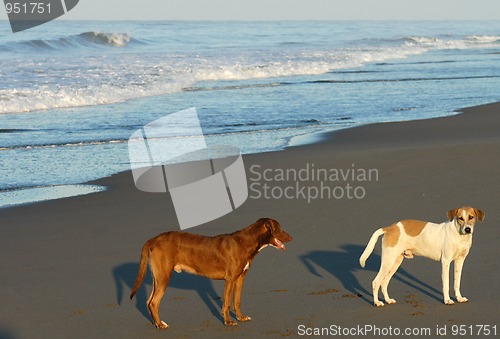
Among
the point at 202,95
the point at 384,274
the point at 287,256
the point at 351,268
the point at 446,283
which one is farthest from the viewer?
the point at 202,95

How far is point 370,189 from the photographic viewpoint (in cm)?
1095

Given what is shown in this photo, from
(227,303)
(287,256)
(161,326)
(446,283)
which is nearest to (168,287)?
(161,326)

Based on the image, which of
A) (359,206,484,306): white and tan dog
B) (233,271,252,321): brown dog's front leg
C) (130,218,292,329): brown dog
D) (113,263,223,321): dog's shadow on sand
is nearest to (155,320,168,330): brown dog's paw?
(130,218,292,329): brown dog

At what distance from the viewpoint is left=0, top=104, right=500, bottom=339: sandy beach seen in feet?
22.1

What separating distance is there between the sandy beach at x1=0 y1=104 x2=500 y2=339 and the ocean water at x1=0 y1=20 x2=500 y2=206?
1.91 meters

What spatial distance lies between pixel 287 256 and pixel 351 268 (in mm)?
698

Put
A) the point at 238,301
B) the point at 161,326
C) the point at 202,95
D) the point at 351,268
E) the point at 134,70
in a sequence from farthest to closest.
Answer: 1. the point at 134,70
2. the point at 202,95
3. the point at 351,268
4. the point at 238,301
5. the point at 161,326

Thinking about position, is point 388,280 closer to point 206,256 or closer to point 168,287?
point 206,256

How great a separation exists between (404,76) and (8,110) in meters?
14.4

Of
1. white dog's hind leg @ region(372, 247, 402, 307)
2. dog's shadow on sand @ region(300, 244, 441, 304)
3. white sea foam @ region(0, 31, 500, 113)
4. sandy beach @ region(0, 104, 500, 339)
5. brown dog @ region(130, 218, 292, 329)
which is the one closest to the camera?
brown dog @ region(130, 218, 292, 329)

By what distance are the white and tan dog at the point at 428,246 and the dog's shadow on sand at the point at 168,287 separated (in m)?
1.31

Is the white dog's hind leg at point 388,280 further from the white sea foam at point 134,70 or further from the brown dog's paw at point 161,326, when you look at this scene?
the white sea foam at point 134,70

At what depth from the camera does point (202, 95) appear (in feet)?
80.5

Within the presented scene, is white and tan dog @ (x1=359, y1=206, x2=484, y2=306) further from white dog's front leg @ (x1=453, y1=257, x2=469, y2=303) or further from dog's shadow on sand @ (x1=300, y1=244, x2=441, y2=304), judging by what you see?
dog's shadow on sand @ (x1=300, y1=244, x2=441, y2=304)
